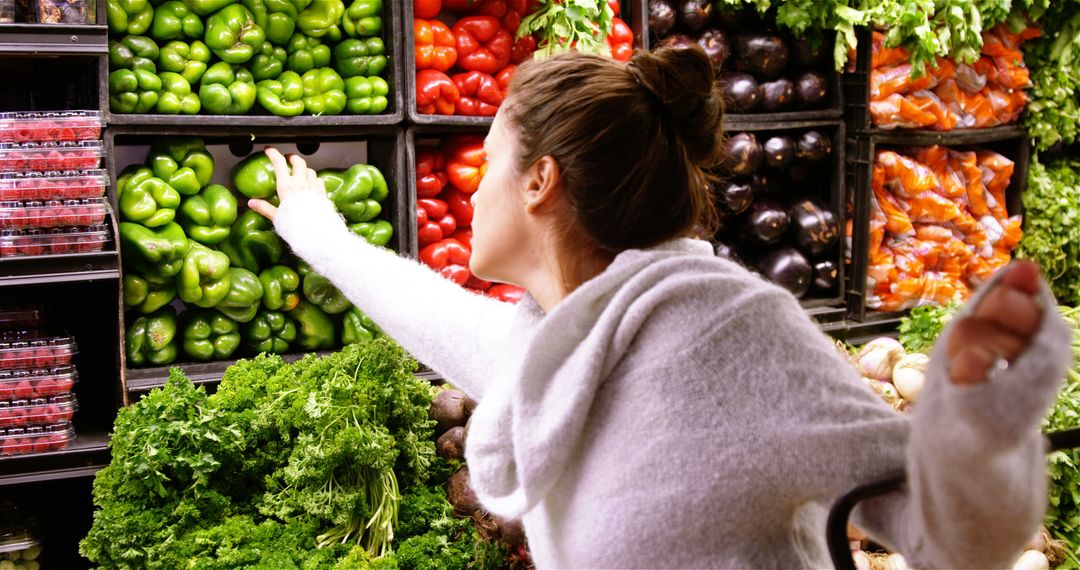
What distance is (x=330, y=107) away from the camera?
288 cm

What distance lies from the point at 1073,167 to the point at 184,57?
13.5 feet

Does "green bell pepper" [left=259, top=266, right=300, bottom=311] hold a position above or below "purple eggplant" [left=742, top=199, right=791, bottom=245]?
below

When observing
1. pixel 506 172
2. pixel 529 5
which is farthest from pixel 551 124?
pixel 529 5

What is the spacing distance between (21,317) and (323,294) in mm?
836

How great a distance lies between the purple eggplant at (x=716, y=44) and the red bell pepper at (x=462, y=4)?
887mm

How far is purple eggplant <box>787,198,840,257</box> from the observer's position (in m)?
3.74

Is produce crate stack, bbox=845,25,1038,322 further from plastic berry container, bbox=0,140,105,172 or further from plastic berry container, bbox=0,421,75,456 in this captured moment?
plastic berry container, bbox=0,421,75,456

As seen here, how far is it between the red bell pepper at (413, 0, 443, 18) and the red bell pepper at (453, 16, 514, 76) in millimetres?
122

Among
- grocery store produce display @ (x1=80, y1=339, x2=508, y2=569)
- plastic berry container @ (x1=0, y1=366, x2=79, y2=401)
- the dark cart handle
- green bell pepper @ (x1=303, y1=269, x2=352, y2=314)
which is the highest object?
the dark cart handle

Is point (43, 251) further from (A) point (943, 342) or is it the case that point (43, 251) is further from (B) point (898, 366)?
(B) point (898, 366)

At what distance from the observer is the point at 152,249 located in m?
2.58

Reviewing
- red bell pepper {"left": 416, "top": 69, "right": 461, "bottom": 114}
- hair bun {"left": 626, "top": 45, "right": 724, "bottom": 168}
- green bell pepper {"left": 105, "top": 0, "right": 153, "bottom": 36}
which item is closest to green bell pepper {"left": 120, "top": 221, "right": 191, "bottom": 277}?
green bell pepper {"left": 105, "top": 0, "right": 153, "bottom": 36}

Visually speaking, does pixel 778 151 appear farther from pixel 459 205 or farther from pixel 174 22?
pixel 174 22

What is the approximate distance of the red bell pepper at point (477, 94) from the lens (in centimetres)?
315
